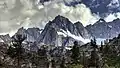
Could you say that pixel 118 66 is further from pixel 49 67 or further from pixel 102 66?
pixel 49 67

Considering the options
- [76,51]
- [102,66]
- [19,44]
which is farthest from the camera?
[76,51]

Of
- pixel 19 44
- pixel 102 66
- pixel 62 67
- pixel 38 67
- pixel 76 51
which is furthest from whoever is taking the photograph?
pixel 38 67

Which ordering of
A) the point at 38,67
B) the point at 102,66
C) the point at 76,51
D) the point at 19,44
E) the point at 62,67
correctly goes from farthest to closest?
the point at 38,67
the point at 76,51
the point at 62,67
the point at 102,66
the point at 19,44

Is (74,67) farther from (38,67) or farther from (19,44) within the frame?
(38,67)

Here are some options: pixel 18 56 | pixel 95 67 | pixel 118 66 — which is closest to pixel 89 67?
pixel 95 67

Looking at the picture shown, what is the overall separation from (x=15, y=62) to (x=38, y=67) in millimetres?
20544

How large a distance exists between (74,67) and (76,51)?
3785 centimetres

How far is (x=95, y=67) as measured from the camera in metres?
155

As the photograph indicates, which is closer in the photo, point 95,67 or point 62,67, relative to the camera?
point 95,67

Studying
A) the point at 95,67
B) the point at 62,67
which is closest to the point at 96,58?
the point at 95,67

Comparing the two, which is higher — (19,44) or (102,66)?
(19,44)

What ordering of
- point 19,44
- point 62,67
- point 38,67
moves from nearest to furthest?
point 19,44
point 62,67
point 38,67

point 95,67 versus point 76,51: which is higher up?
point 76,51

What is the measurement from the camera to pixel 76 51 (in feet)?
587
